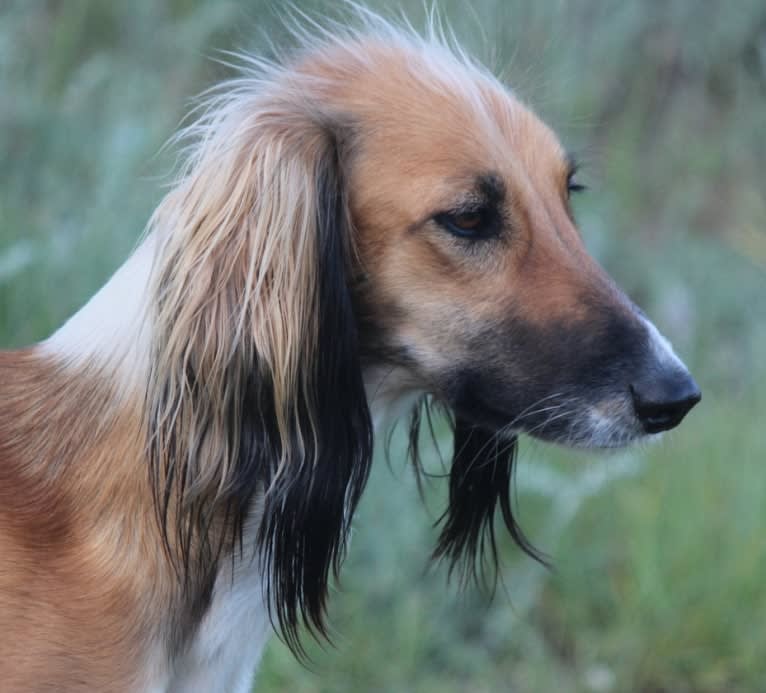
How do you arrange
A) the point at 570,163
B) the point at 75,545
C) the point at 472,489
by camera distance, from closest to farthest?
the point at 75,545, the point at 570,163, the point at 472,489

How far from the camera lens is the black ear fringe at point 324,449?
3115 millimetres

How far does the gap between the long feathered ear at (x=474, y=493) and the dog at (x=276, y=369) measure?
0.28 m

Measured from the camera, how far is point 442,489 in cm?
563

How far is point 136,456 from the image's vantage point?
3.04 metres

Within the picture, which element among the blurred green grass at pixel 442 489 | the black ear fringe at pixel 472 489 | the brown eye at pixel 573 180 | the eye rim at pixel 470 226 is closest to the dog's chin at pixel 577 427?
the black ear fringe at pixel 472 489

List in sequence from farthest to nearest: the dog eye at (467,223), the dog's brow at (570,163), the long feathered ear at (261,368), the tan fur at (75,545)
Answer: the dog's brow at (570,163) → the dog eye at (467,223) → the long feathered ear at (261,368) → the tan fur at (75,545)

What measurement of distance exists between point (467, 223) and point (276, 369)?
538mm

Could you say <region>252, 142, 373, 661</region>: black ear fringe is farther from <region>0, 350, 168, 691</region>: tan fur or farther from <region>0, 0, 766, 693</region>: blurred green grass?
<region>0, 0, 766, 693</region>: blurred green grass

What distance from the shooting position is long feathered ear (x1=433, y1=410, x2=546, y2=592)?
3600mm

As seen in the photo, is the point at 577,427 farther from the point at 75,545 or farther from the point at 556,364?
the point at 75,545

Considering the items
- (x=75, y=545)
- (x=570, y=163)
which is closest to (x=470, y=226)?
(x=570, y=163)

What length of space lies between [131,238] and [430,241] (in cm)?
A: 233

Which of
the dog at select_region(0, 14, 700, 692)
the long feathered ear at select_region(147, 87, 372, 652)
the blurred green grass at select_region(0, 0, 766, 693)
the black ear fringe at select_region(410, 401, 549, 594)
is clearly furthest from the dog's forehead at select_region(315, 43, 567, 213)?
the black ear fringe at select_region(410, 401, 549, 594)

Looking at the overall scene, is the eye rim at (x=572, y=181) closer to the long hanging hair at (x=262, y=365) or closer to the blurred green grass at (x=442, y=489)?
the blurred green grass at (x=442, y=489)
